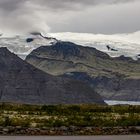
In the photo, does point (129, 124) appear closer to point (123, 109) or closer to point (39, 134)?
point (39, 134)

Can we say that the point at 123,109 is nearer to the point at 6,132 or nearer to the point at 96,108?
the point at 96,108

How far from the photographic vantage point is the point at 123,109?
84062 millimetres

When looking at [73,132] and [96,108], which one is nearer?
[73,132]

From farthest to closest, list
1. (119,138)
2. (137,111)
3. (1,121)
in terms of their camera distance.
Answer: (137,111) < (1,121) < (119,138)

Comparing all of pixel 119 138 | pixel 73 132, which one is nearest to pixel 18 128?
pixel 73 132

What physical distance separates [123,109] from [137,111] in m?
2.76

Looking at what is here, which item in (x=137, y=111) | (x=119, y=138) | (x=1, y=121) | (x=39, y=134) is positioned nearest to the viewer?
(x=119, y=138)

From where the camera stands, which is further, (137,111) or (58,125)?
Result: (137,111)

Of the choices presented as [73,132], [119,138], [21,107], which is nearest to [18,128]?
[73,132]

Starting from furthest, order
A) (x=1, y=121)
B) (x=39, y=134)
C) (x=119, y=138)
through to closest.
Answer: (x=1, y=121), (x=39, y=134), (x=119, y=138)

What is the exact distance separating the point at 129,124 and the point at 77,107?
21.6m

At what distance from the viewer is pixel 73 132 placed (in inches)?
2242

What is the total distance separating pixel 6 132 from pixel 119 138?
12437mm

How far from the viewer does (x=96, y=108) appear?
8338 centimetres
